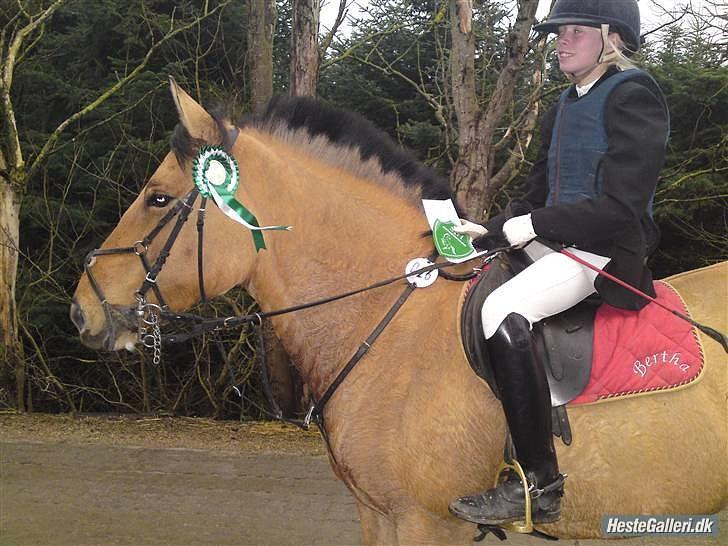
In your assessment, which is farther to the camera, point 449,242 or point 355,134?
point 355,134

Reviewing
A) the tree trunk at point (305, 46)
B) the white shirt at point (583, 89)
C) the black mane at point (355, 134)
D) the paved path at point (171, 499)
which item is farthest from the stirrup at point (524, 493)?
the tree trunk at point (305, 46)

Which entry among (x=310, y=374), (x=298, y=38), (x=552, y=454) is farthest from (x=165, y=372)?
(x=552, y=454)

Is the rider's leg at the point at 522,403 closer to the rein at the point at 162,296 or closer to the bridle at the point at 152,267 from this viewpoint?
the rein at the point at 162,296

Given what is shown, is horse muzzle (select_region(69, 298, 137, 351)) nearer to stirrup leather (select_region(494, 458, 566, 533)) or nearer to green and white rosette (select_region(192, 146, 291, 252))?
green and white rosette (select_region(192, 146, 291, 252))

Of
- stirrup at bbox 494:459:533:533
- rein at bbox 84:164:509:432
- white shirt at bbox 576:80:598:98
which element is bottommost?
stirrup at bbox 494:459:533:533

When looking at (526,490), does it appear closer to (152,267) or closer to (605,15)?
(152,267)

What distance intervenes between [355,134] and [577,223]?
114 cm

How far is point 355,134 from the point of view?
3.02 metres

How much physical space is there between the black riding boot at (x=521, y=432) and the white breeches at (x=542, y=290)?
49 millimetres

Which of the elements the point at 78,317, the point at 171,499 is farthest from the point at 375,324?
the point at 171,499

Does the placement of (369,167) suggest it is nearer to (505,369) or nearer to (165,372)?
(505,369)

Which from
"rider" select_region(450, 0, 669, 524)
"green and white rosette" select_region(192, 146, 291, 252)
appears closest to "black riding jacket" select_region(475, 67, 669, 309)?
"rider" select_region(450, 0, 669, 524)

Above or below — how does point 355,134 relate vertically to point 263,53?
below

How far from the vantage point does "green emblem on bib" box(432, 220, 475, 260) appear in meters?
2.62
